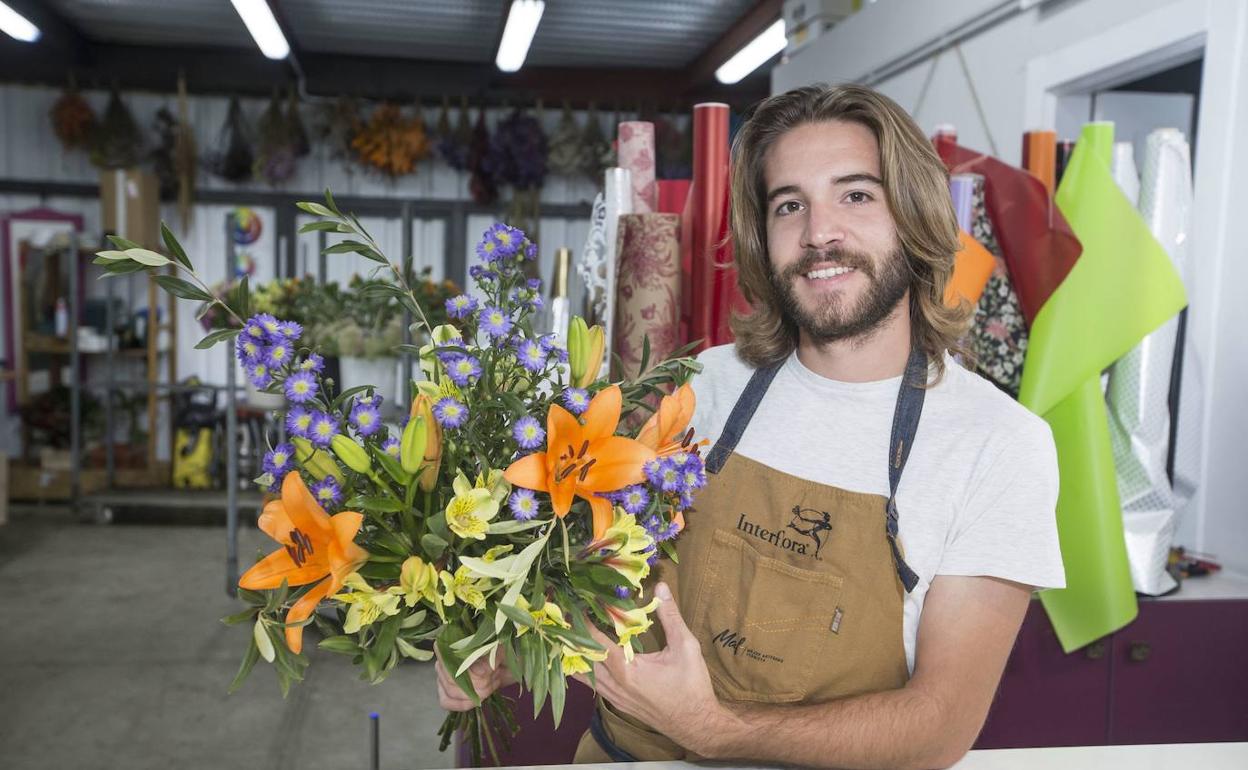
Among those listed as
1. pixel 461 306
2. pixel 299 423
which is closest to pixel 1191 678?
pixel 461 306

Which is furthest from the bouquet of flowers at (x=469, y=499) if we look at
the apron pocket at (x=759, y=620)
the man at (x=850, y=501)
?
the apron pocket at (x=759, y=620)

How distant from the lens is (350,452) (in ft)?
2.83

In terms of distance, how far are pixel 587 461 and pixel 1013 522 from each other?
0.71 m

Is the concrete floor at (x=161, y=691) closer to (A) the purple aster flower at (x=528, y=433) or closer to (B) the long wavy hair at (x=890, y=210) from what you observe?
(B) the long wavy hair at (x=890, y=210)

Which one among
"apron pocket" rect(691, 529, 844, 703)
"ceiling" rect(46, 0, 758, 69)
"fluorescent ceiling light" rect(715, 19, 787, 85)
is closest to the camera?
"apron pocket" rect(691, 529, 844, 703)

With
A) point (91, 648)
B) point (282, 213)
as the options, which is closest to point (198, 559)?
point (91, 648)

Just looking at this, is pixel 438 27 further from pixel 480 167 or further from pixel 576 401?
pixel 576 401

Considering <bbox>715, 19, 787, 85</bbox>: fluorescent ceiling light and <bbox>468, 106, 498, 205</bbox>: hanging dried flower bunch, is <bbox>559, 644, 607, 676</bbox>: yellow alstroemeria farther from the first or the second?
<bbox>468, 106, 498, 205</bbox>: hanging dried flower bunch

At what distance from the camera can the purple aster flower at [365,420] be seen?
899mm

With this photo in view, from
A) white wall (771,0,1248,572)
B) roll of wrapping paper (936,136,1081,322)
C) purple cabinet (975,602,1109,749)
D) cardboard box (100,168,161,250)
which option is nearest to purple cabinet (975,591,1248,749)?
purple cabinet (975,602,1109,749)

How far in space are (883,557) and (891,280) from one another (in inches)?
16.5

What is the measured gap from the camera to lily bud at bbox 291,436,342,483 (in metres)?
0.91

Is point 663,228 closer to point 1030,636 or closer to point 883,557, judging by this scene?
point 883,557

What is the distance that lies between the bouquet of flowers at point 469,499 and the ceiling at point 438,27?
6324 millimetres
